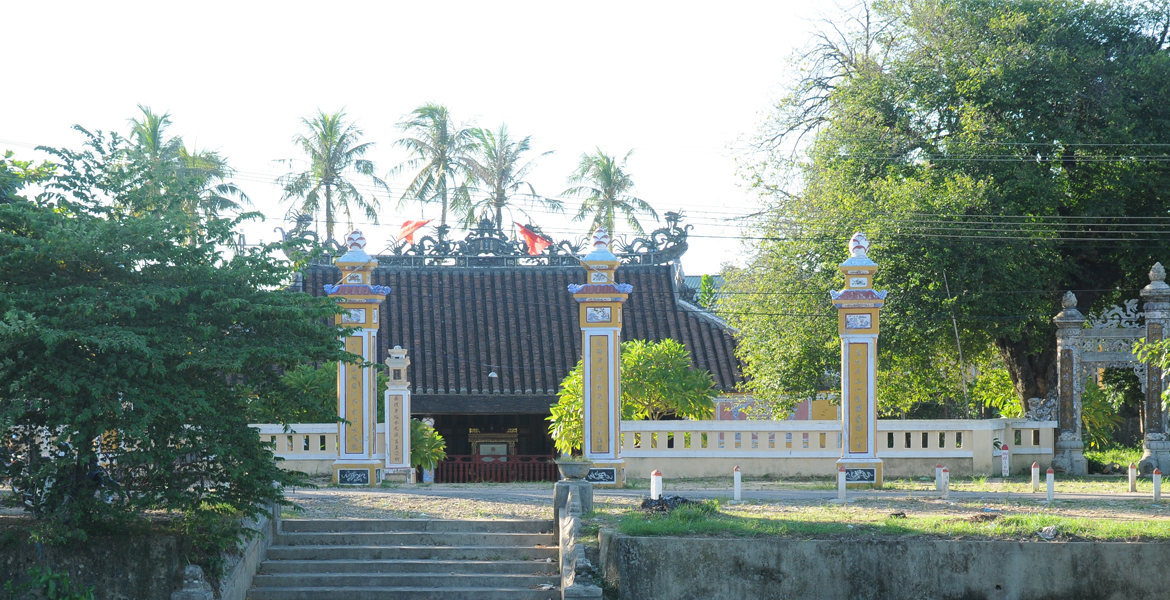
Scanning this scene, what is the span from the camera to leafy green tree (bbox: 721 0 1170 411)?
18125mm

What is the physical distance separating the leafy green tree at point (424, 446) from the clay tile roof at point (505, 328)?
3067 millimetres

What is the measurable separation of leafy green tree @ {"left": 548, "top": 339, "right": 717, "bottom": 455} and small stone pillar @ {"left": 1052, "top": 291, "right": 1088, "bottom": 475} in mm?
5621

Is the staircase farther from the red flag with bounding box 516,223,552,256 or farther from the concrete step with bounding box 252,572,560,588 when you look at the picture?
the red flag with bounding box 516,223,552,256

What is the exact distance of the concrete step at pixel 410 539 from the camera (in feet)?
38.0

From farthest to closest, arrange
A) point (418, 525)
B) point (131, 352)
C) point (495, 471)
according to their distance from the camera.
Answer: point (495, 471)
point (418, 525)
point (131, 352)

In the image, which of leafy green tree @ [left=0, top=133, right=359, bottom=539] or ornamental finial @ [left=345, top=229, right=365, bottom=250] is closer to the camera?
leafy green tree @ [left=0, top=133, right=359, bottom=539]

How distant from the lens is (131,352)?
9469 millimetres

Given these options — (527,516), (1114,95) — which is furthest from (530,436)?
(1114,95)

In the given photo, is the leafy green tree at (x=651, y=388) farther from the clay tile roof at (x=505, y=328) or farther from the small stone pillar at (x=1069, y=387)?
the small stone pillar at (x=1069, y=387)

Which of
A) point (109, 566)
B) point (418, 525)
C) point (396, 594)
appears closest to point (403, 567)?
point (396, 594)

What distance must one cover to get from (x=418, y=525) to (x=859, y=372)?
672 cm

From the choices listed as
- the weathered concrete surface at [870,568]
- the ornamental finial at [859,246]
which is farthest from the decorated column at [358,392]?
the ornamental finial at [859,246]

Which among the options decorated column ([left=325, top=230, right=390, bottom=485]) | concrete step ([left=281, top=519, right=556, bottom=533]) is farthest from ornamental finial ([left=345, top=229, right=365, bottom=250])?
concrete step ([left=281, top=519, right=556, bottom=533])

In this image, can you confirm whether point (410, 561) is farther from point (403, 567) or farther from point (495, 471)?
point (495, 471)
